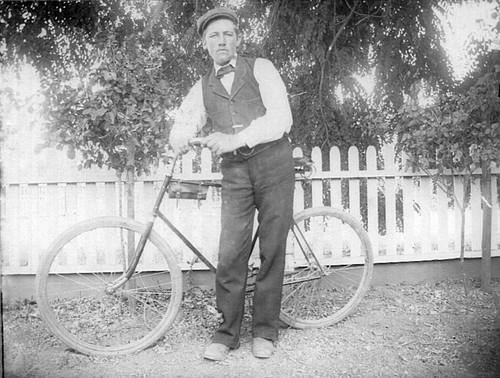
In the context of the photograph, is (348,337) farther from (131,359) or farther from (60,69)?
(60,69)

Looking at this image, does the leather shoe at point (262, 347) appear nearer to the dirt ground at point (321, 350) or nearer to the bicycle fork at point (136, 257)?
the dirt ground at point (321, 350)

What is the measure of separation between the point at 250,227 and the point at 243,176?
33 centimetres

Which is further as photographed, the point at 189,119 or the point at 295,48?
the point at 295,48

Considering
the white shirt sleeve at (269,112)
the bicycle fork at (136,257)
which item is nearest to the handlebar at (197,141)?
the bicycle fork at (136,257)

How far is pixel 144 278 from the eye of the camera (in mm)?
3371

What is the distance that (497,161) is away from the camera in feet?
10.8

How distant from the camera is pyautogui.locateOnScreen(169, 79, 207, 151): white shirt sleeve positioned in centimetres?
265

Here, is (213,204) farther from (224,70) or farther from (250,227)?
(224,70)

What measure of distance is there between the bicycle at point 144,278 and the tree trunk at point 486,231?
0.99m

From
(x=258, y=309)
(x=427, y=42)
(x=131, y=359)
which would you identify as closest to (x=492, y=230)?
(x=427, y=42)

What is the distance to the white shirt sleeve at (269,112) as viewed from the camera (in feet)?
8.09


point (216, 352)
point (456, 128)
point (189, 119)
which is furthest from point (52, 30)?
point (456, 128)

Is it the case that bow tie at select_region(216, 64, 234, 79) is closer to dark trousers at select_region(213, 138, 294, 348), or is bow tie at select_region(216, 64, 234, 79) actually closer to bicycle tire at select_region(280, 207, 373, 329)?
dark trousers at select_region(213, 138, 294, 348)

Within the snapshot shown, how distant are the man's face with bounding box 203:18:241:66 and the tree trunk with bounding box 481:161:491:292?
7.30 ft
